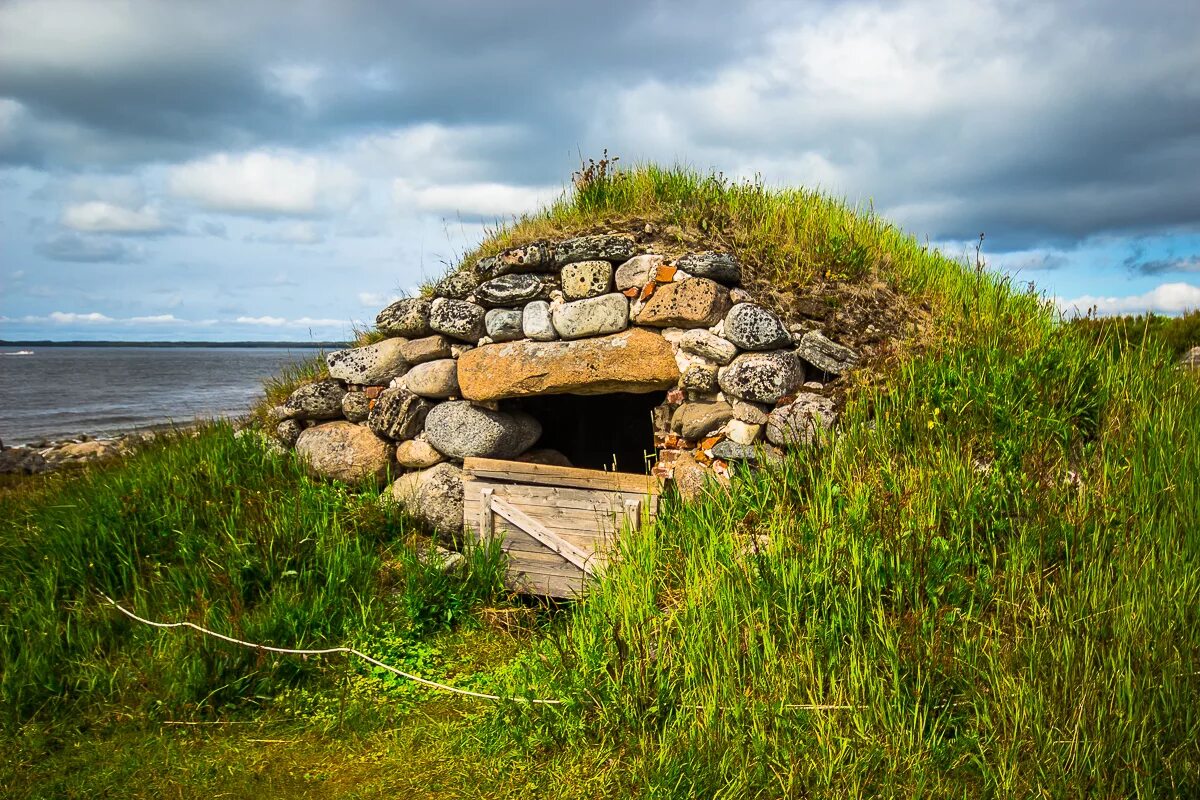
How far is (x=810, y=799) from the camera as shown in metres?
3.10

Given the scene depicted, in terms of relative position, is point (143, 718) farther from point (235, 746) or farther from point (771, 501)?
point (771, 501)

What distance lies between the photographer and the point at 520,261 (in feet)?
20.2

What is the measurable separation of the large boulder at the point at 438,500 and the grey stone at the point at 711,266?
2.39m

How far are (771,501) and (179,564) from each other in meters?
4.11

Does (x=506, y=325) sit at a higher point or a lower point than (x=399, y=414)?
higher

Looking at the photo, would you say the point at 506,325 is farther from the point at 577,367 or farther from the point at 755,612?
the point at 755,612

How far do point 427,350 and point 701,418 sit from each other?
7.89 feet

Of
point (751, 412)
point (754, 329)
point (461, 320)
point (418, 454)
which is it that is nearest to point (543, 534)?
point (418, 454)

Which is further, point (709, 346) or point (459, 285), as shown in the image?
point (459, 285)

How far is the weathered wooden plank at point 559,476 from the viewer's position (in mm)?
5441

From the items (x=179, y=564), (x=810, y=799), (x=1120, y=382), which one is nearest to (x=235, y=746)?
(x=179, y=564)

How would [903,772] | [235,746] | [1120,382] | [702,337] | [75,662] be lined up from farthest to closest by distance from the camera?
[702,337] → [1120,382] → [75,662] → [235,746] → [903,772]

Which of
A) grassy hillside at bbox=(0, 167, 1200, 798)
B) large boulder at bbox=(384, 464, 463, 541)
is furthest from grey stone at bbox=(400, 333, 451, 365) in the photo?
grassy hillside at bbox=(0, 167, 1200, 798)

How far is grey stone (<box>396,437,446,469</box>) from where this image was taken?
6.27 metres
